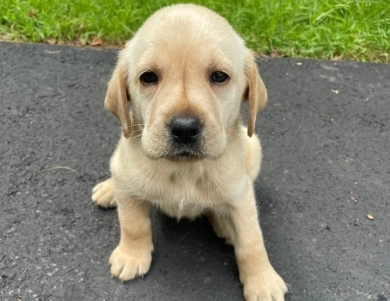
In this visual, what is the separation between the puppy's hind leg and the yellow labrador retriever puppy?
438 millimetres

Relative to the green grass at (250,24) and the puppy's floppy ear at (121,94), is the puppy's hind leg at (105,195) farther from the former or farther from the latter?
the green grass at (250,24)

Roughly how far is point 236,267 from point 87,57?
2657 millimetres

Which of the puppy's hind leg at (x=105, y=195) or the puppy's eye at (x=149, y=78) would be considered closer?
the puppy's eye at (x=149, y=78)

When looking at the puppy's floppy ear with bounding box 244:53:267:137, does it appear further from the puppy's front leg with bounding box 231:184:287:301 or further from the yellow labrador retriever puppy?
the puppy's front leg with bounding box 231:184:287:301

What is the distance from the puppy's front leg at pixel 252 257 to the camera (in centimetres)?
299

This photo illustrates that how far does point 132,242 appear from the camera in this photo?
314cm

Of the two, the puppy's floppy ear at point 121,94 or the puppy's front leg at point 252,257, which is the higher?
the puppy's floppy ear at point 121,94

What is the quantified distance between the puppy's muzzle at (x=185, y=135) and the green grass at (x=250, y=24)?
2833 mm

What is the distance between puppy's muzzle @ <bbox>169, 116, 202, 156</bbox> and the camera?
2.46m

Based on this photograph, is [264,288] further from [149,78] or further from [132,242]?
[149,78]

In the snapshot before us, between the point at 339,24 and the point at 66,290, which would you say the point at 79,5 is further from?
the point at 66,290

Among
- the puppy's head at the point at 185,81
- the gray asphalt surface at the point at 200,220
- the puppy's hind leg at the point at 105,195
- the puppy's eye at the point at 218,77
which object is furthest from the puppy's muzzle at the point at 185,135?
the puppy's hind leg at the point at 105,195

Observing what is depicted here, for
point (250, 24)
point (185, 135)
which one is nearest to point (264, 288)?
point (185, 135)

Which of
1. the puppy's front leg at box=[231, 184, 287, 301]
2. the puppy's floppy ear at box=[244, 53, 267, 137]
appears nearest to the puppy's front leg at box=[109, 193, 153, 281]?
the puppy's front leg at box=[231, 184, 287, 301]
